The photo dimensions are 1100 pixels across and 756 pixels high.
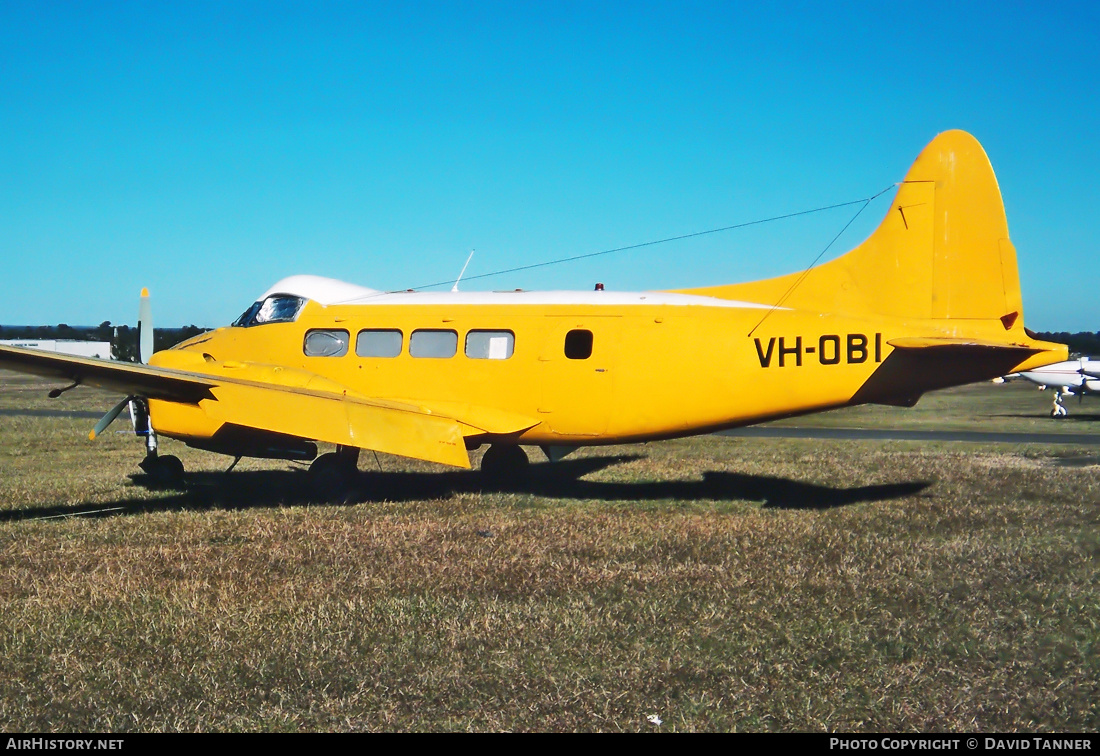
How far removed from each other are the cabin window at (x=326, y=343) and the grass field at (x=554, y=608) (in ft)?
8.03

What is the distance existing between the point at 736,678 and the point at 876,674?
1.02 m

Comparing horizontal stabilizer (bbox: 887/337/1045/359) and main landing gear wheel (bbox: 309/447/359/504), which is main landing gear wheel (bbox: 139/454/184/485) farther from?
horizontal stabilizer (bbox: 887/337/1045/359)

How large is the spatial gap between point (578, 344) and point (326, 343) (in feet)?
14.7

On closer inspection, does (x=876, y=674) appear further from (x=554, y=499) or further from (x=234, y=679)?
(x=554, y=499)

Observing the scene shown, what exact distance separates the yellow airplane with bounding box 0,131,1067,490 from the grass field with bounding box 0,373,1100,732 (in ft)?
4.34

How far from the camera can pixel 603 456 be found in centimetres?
2023

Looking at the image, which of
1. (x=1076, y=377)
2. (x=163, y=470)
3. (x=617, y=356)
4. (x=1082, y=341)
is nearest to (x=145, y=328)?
(x=163, y=470)

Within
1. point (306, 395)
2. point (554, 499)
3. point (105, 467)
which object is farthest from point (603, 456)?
point (105, 467)

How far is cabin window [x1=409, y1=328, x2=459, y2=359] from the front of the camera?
1405cm

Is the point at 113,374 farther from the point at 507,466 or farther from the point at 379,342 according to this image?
the point at 507,466

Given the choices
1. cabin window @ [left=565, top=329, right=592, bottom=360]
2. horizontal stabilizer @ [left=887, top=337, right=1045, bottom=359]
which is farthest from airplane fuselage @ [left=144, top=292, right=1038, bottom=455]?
horizontal stabilizer @ [left=887, top=337, right=1045, bottom=359]

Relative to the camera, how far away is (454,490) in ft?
49.1

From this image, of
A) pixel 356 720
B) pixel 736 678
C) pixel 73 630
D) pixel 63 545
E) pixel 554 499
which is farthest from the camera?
pixel 554 499

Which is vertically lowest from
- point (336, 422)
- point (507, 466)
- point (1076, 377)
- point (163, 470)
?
point (163, 470)
